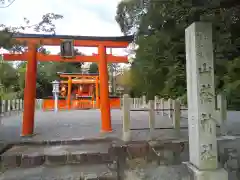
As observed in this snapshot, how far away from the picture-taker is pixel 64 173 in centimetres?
435

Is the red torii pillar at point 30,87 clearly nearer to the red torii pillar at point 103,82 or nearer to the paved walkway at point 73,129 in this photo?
the paved walkway at point 73,129

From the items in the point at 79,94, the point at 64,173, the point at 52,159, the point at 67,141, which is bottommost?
the point at 64,173

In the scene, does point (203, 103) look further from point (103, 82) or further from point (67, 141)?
point (103, 82)

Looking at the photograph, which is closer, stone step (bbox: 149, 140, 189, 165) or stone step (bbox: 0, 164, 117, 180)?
stone step (bbox: 0, 164, 117, 180)

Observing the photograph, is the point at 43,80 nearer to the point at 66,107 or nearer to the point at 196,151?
the point at 66,107

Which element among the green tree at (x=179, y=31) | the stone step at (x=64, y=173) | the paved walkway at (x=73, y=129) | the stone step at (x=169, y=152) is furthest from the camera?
the paved walkway at (x=73, y=129)

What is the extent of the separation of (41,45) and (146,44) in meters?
Result: 3.20

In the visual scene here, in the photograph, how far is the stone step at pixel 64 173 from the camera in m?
4.16

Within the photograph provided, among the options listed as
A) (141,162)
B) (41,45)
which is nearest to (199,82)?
(141,162)

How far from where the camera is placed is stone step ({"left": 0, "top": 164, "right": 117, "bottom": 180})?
4156mm

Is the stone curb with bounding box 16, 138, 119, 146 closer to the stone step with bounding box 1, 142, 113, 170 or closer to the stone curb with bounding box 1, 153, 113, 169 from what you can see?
the stone step with bounding box 1, 142, 113, 170

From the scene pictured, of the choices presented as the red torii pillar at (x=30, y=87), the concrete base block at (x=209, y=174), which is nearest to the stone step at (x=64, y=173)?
the concrete base block at (x=209, y=174)

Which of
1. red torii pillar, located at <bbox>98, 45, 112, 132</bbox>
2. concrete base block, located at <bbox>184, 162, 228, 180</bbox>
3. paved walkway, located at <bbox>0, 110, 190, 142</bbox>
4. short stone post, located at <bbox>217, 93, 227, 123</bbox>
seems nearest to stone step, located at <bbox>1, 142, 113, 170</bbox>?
paved walkway, located at <bbox>0, 110, 190, 142</bbox>

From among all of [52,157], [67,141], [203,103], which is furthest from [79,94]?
[203,103]
